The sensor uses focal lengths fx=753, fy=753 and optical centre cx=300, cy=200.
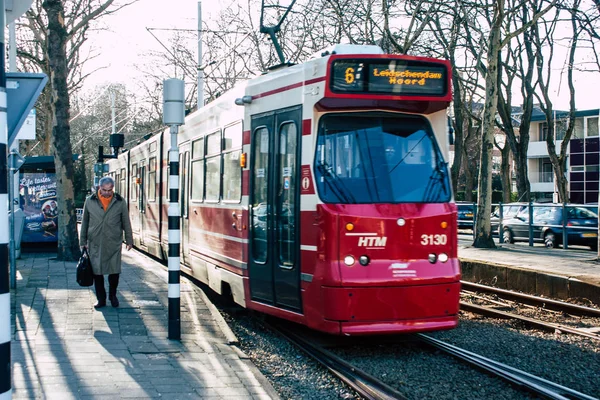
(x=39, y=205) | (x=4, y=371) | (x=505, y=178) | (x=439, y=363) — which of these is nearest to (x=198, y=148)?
(x=439, y=363)

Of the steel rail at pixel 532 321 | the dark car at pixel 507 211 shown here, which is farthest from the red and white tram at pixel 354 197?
the dark car at pixel 507 211

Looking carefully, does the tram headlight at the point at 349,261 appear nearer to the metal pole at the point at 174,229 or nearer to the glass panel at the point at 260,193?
the glass panel at the point at 260,193

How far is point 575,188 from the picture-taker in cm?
6044

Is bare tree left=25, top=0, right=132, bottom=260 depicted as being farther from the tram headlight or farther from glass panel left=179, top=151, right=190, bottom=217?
the tram headlight

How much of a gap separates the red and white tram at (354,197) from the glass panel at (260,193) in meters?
0.02

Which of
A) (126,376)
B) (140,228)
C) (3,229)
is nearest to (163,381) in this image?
(126,376)


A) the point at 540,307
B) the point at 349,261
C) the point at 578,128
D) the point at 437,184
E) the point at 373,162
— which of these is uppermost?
the point at 578,128

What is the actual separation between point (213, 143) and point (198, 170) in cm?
109

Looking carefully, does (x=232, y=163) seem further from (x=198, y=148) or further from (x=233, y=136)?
(x=198, y=148)

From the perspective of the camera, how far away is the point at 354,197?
8.16 metres

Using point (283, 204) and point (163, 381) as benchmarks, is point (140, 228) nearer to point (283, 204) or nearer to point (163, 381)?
point (283, 204)

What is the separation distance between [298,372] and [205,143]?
17.3 feet

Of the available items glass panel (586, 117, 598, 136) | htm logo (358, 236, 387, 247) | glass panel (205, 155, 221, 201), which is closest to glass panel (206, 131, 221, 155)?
glass panel (205, 155, 221, 201)

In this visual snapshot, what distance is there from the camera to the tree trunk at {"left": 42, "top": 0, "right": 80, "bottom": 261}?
52.7 ft
